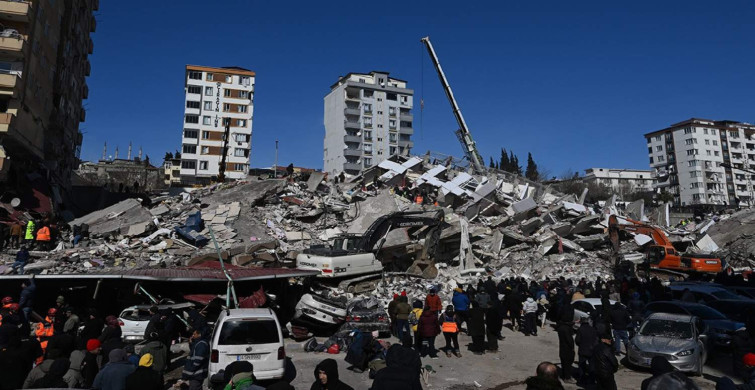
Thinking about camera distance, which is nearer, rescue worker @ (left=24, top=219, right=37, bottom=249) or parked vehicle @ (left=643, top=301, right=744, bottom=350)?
parked vehicle @ (left=643, top=301, right=744, bottom=350)

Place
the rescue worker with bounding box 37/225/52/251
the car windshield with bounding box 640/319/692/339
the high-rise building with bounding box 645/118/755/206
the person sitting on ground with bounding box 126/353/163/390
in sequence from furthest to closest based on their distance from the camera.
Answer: the high-rise building with bounding box 645/118/755/206 < the rescue worker with bounding box 37/225/52/251 < the car windshield with bounding box 640/319/692/339 < the person sitting on ground with bounding box 126/353/163/390

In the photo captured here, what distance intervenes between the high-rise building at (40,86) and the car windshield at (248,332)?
71.5ft

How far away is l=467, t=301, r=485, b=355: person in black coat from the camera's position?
36.2ft

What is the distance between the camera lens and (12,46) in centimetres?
2292

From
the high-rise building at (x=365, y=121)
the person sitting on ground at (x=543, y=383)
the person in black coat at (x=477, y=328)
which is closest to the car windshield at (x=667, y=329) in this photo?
the person in black coat at (x=477, y=328)

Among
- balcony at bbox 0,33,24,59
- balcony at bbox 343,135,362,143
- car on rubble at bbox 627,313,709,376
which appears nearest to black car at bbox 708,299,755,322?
car on rubble at bbox 627,313,709,376

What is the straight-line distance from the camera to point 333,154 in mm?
81312

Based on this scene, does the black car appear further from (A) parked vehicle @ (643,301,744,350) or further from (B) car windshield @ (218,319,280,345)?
(B) car windshield @ (218,319,280,345)

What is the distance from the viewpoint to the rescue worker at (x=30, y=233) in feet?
64.0

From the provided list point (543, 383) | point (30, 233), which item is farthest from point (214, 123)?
point (543, 383)

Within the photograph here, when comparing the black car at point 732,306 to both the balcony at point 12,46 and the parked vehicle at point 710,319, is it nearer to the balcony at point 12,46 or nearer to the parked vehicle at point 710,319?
the parked vehicle at point 710,319

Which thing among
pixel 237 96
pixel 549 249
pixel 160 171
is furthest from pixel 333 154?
pixel 549 249

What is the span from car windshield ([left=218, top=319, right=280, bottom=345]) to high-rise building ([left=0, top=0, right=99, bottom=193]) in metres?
21.8

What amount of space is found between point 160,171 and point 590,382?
9978 cm
